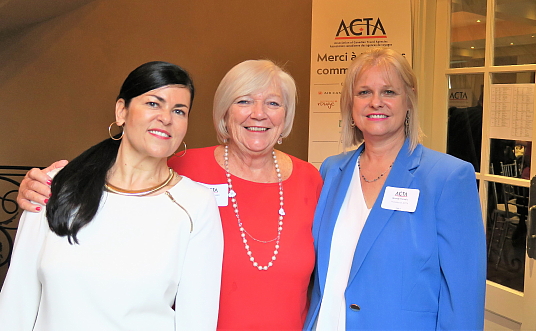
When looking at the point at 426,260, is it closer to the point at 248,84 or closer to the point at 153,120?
the point at 248,84

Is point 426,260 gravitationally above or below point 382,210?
below

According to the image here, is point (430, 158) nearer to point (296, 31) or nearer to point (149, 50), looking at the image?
point (296, 31)

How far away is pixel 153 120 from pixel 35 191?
0.46 metres

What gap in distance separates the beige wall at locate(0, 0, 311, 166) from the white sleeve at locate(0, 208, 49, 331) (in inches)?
148

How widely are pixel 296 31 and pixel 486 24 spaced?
230 cm

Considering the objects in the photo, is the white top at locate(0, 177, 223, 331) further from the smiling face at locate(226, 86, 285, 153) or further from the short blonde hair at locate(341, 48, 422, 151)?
the short blonde hair at locate(341, 48, 422, 151)

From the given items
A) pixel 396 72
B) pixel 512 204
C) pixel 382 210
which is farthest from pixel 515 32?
pixel 382 210

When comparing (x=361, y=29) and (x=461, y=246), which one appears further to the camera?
(x=361, y=29)

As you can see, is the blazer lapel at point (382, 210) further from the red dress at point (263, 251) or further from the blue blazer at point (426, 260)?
the red dress at point (263, 251)

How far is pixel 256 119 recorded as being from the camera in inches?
82.0

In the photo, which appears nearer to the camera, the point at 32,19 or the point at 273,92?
the point at 273,92

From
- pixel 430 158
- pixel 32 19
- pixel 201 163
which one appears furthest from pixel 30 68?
pixel 430 158

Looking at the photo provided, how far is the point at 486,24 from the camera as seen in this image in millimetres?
3064

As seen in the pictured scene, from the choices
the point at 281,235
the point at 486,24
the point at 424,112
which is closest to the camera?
the point at 281,235
